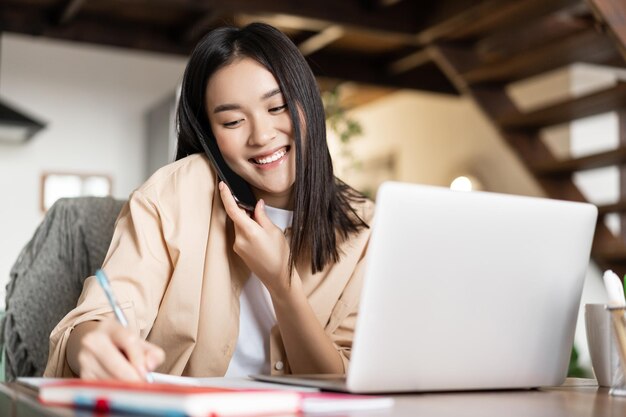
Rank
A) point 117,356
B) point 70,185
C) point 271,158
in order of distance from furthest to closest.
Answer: point 70,185
point 271,158
point 117,356

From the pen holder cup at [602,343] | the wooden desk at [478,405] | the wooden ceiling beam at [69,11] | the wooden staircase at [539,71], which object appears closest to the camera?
the wooden desk at [478,405]

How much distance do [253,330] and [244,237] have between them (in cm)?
23

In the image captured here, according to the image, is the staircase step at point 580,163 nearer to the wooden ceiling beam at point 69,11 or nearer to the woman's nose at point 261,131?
the wooden ceiling beam at point 69,11

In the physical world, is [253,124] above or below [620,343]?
above

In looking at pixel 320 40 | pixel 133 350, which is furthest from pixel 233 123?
pixel 320 40

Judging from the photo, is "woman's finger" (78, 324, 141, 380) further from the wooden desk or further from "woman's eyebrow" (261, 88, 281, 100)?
"woman's eyebrow" (261, 88, 281, 100)

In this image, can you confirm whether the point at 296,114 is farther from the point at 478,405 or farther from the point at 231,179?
the point at 478,405

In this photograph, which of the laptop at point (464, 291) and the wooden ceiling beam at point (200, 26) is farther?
the wooden ceiling beam at point (200, 26)

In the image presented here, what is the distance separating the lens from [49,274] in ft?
5.86

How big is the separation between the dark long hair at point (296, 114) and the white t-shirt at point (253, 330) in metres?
0.10

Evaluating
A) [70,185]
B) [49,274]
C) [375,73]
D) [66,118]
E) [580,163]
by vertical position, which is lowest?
[49,274]

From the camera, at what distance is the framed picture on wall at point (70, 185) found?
13.7 ft

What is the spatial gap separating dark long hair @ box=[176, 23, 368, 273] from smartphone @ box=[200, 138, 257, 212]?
3 cm

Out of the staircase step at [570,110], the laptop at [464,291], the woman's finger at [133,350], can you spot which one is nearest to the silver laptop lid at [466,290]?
the laptop at [464,291]
